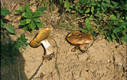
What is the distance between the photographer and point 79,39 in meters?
2.92

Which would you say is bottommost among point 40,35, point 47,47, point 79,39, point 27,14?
point 47,47

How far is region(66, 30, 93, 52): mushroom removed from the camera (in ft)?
9.61

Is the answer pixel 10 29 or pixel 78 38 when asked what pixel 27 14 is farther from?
pixel 78 38

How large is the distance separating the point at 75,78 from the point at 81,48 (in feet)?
2.16

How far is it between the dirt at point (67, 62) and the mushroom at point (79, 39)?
0.14 meters

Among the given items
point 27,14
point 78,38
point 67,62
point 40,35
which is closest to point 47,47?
point 40,35

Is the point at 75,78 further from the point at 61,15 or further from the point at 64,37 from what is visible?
the point at 61,15

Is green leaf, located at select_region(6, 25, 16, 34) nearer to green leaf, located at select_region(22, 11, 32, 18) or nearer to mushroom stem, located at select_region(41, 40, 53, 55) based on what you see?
green leaf, located at select_region(22, 11, 32, 18)

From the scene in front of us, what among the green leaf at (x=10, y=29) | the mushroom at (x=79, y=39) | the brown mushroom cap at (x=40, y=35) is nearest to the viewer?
the brown mushroom cap at (x=40, y=35)

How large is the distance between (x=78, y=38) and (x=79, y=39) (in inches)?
1.3

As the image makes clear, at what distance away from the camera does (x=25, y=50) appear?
2.96m

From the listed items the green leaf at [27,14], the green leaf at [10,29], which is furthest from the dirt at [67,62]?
the green leaf at [27,14]

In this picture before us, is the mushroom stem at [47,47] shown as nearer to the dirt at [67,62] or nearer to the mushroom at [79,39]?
the dirt at [67,62]

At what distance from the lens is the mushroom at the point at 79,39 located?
2.93m
